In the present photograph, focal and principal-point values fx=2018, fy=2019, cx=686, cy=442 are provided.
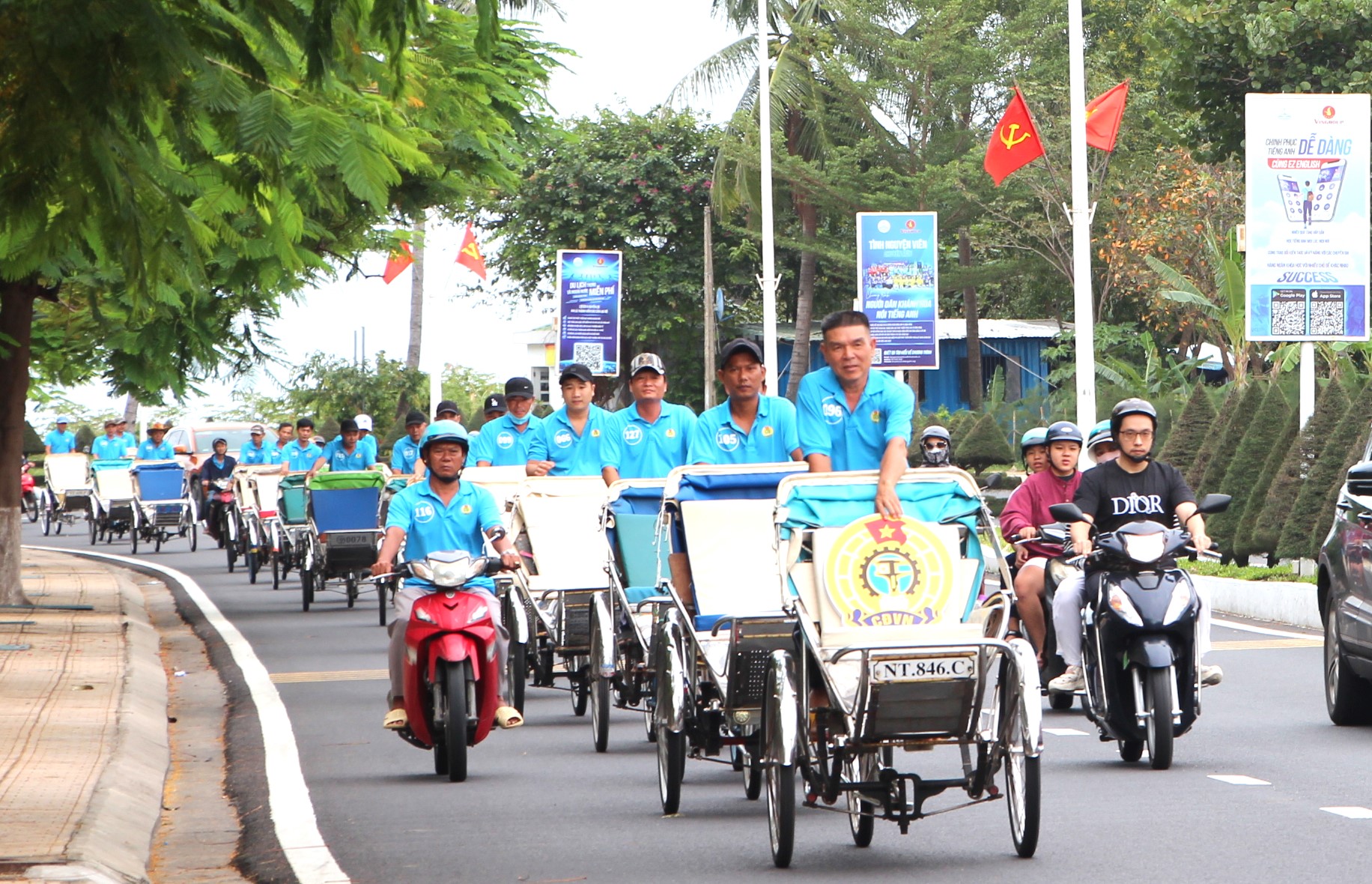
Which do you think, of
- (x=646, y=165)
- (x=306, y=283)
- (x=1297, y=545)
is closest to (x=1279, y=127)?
(x=1297, y=545)

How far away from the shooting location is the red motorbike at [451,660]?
9.59 m

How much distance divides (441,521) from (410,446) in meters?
12.9

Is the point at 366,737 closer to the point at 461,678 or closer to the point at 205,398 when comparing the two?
Result: the point at 461,678

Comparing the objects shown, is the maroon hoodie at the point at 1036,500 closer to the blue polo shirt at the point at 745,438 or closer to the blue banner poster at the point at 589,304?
the blue polo shirt at the point at 745,438

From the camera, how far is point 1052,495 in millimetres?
11695

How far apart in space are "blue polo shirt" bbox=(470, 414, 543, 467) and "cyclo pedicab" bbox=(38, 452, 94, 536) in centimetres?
2368

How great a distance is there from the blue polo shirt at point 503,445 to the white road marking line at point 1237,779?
7483 millimetres

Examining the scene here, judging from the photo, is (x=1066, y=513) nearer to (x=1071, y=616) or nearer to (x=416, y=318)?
(x=1071, y=616)

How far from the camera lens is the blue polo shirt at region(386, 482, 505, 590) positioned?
1007 centimetres

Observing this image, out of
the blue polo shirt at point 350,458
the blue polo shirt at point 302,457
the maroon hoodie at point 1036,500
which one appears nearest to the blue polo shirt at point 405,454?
the blue polo shirt at point 350,458

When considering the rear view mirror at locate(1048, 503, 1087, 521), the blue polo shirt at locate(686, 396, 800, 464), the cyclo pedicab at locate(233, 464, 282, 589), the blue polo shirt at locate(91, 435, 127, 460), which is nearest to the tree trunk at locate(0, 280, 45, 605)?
the cyclo pedicab at locate(233, 464, 282, 589)

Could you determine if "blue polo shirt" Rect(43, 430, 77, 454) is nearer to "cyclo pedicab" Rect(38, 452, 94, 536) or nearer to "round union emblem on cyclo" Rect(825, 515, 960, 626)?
"cyclo pedicab" Rect(38, 452, 94, 536)

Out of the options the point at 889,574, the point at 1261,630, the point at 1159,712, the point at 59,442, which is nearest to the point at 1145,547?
the point at 1159,712

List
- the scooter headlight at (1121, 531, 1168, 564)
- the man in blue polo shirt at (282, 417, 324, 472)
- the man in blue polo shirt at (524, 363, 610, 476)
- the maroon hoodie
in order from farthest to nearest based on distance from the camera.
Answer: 1. the man in blue polo shirt at (282, 417, 324, 472)
2. the man in blue polo shirt at (524, 363, 610, 476)
3. the maroon hoodie
4. the scooter headlight at (1121, 531, 1168, 564)
